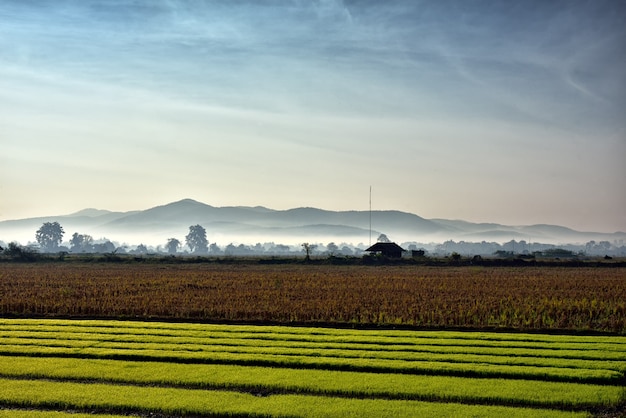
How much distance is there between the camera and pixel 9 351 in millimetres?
18438

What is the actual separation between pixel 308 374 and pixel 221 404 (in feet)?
10.5

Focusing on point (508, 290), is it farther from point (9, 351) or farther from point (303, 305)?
point (9, 351)

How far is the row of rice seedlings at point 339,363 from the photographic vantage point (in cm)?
1549

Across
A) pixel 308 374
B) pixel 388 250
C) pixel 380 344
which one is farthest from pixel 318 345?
pixel 388 250

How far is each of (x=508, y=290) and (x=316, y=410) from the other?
104 feet

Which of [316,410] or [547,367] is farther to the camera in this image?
[547,367]

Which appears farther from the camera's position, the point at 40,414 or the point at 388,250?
the point at 388,250

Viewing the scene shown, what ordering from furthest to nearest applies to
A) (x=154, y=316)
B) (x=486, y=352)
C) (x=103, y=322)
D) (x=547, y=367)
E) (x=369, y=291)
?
(x=369, y=291) < (x=154, y=316) < (x=103, y=322) < (x=486, y=352) < (x=547, y=367)

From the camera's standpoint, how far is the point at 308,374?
50.9ft

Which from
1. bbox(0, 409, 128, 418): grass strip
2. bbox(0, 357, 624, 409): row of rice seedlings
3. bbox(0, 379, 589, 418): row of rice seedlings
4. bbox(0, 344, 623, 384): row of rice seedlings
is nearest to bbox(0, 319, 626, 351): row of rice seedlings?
bbox(0, 344, 623, 384): row of rice seedlings

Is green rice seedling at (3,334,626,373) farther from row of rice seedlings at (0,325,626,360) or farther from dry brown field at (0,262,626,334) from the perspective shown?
dry brown field at (0,262,626,334)

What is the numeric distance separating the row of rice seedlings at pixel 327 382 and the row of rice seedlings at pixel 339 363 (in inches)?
26.0

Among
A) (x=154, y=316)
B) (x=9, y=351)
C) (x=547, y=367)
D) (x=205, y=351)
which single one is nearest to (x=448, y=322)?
(x=547, y=367)

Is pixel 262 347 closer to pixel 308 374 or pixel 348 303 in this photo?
pixel 308 374
